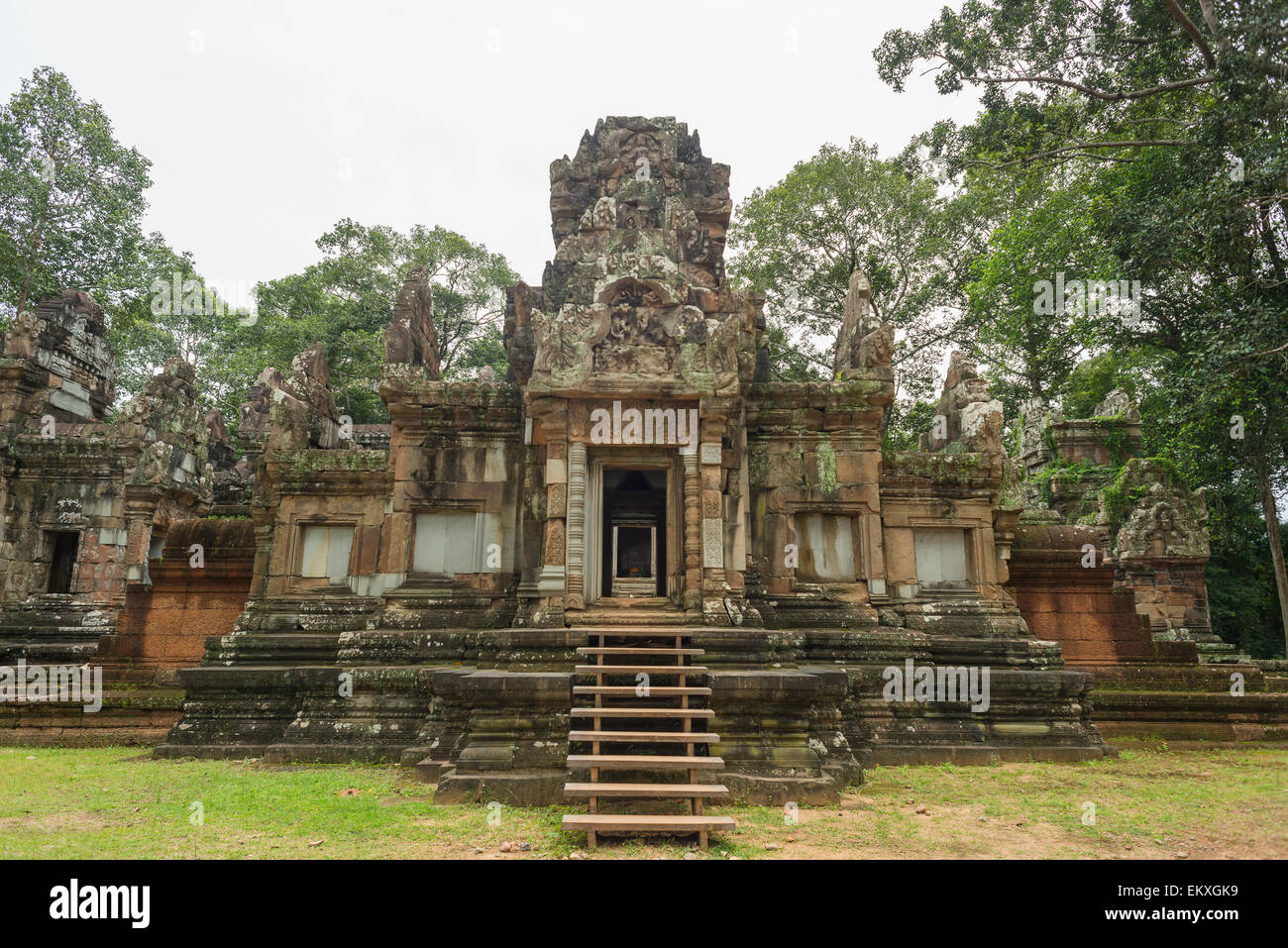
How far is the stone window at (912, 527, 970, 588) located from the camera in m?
10.7

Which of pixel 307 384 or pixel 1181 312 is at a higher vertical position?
pixel 1181 312

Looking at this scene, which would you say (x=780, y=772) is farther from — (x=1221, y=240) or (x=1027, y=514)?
(x=1221, y=240)

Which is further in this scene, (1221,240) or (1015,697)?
(1221,240)

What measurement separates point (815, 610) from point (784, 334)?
21.0 metres

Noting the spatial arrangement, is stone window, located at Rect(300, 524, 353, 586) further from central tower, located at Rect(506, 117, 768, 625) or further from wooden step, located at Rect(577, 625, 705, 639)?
wooden step, located at Rect(577, 625, 705, 639)

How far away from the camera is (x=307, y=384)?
1153cm

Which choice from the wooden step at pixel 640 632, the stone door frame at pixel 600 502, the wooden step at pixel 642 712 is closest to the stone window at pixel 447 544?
the stone door frame at pixel 600 502

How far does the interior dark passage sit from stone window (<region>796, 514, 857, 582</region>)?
2.03 metres

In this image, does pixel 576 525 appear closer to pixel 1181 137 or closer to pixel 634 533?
pixel 634 533

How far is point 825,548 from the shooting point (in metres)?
10.3

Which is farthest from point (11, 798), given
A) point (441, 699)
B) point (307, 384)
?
point (307, 384)

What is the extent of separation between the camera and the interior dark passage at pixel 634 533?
12.5m

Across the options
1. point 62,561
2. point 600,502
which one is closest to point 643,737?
point 600,502

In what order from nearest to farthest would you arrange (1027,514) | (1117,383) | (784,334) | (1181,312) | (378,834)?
(378,834), (1027,514), (1181,312), (1117,383), (784,334)
